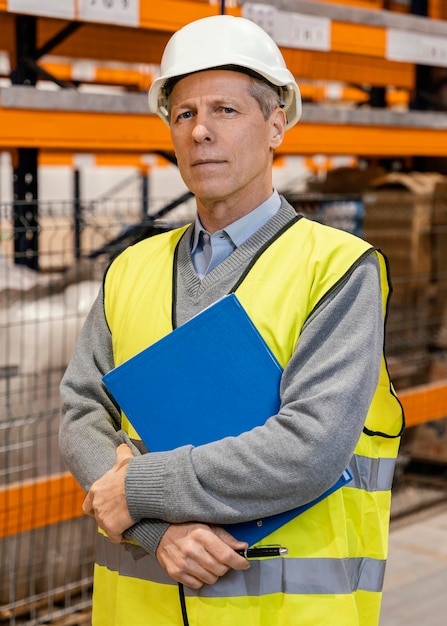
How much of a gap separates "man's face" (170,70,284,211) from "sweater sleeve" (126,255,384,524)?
1.01 ft

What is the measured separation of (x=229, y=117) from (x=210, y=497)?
27.8 inches

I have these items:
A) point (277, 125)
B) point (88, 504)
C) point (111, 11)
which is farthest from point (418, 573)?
point (277, 125)

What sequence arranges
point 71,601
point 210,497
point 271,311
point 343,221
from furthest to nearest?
point 343,221, point 71,601, point 271,311, point 210,497

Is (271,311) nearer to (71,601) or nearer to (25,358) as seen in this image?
(25,358)

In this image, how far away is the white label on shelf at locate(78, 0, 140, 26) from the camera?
127 inches

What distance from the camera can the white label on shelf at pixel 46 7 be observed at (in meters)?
3.06

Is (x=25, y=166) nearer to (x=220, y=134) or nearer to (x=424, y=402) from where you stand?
(x=424, y=402)

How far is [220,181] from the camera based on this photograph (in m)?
1.87

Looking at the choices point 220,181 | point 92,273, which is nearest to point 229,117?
point 220,181

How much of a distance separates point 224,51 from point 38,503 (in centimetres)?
203

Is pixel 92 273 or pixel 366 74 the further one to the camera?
pixel 366 74

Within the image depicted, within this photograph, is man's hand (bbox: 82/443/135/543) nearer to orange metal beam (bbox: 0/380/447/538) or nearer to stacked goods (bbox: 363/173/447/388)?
orange metal beam (bbox: 0/380/447/538)

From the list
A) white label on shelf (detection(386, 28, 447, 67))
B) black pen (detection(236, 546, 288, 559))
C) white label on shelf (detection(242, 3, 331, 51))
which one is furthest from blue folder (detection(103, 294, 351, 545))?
white label on shelf (detection(386, 28, 447, 67))

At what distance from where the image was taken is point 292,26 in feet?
12.7
